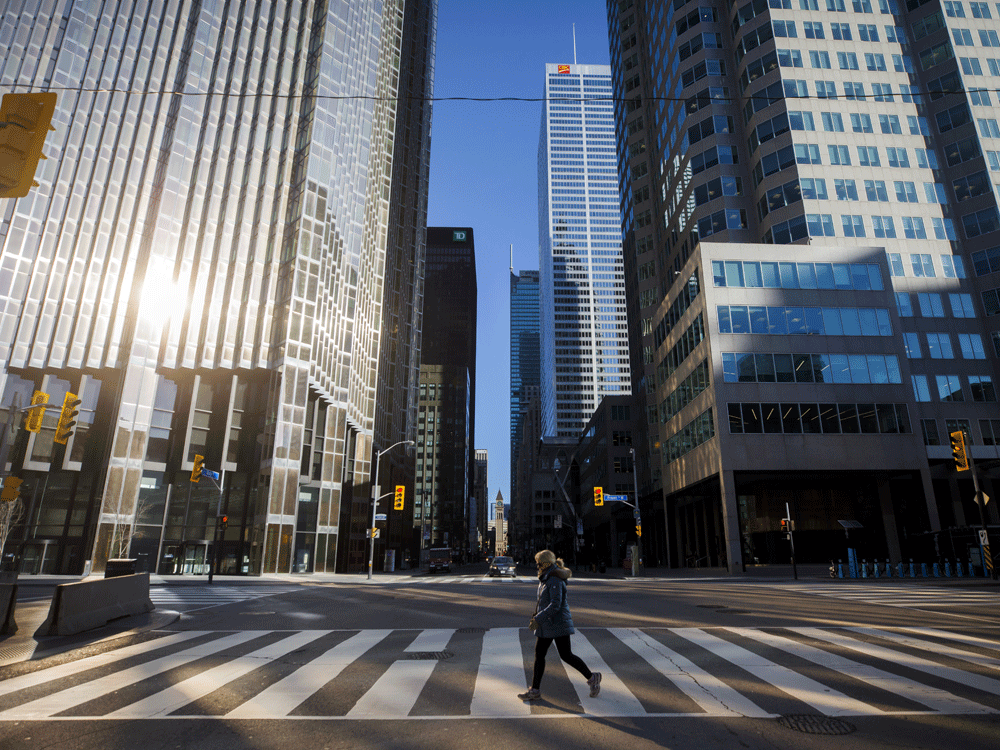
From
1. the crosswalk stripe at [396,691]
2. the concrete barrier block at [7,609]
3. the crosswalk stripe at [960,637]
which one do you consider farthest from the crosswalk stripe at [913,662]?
the concrete barrier block at [7,609]

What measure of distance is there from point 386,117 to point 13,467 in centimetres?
5154

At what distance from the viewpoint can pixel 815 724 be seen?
19.2ft

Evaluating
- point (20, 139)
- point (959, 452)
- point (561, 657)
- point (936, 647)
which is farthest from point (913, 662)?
point (959, 452)

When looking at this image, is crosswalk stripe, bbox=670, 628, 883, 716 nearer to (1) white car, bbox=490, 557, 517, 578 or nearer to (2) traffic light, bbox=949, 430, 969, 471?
(2) traffic light, bbox=949, 430, 969, 471

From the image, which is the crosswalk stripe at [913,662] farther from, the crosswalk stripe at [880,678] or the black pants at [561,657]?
the black pants at [561,657]

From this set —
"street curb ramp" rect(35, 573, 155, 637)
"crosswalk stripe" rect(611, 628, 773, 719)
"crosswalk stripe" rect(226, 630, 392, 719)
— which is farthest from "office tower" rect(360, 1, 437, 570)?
"crosswalk stripe" rect(611, 628, 773, 719)

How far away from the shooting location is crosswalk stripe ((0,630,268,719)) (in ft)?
21.3

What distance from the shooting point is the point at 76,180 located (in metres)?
47.1

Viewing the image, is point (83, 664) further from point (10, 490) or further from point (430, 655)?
point (10, 490)

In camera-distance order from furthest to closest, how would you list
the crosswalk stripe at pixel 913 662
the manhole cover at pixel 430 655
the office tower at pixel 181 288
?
the office tower at pixel 181 288 < the manhole cover at pixel 430 655 < the crosswalk stripe at pixel 913 662

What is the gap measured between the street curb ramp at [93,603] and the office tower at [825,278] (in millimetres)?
36244

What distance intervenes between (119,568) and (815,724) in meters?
16.3

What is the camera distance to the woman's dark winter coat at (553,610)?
23.1 feet

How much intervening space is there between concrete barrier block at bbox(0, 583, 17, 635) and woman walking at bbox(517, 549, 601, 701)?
35.0 ft
